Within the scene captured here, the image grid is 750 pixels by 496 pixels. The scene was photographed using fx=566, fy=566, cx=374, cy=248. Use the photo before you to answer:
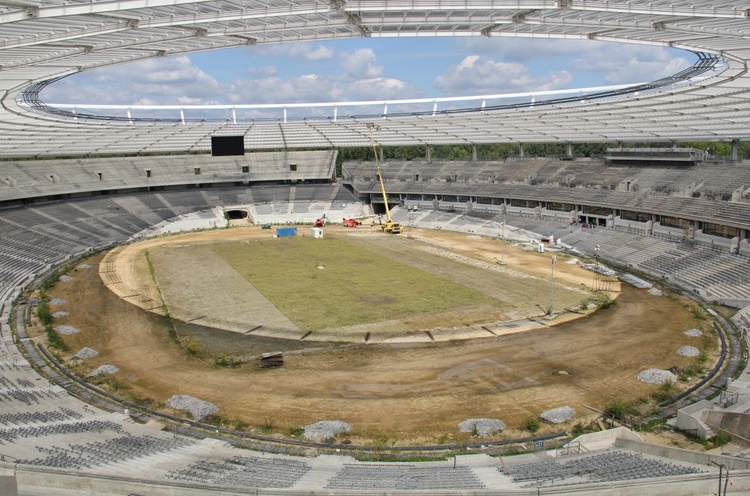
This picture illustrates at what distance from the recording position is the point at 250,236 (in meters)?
62.8

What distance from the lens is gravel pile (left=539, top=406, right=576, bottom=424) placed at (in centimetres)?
1973

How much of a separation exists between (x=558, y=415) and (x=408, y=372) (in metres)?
6.68

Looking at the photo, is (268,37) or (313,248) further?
(313,248)

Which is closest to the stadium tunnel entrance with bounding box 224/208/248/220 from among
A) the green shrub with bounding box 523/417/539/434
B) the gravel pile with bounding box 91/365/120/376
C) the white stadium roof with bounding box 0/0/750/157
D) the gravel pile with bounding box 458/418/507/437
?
the white stadium roof with bounding box 0/0/750/157

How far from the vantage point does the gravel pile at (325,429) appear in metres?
18.9

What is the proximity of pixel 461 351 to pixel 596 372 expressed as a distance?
597cm

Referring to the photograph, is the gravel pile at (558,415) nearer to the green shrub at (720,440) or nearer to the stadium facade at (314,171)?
the stadium facade at (314,171)

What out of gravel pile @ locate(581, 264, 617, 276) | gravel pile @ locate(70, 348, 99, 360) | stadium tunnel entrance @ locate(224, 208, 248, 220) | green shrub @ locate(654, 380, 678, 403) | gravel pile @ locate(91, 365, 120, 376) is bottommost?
stadium tunnel entrance @ locate(224, 208, 248, 220)

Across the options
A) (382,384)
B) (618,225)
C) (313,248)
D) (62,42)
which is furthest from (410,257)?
(62,42)

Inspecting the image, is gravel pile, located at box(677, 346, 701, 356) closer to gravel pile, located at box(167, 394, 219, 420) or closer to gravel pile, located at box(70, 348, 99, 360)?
gravel pile, located at box(167, 394, 219, 420)

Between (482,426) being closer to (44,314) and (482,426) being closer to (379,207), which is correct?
(44,314)

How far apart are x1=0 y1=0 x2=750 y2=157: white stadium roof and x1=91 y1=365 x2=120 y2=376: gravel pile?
1396 centimetres

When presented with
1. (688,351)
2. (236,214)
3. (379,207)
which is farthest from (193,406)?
(379,207)

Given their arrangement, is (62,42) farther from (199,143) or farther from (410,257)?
(199,143)
